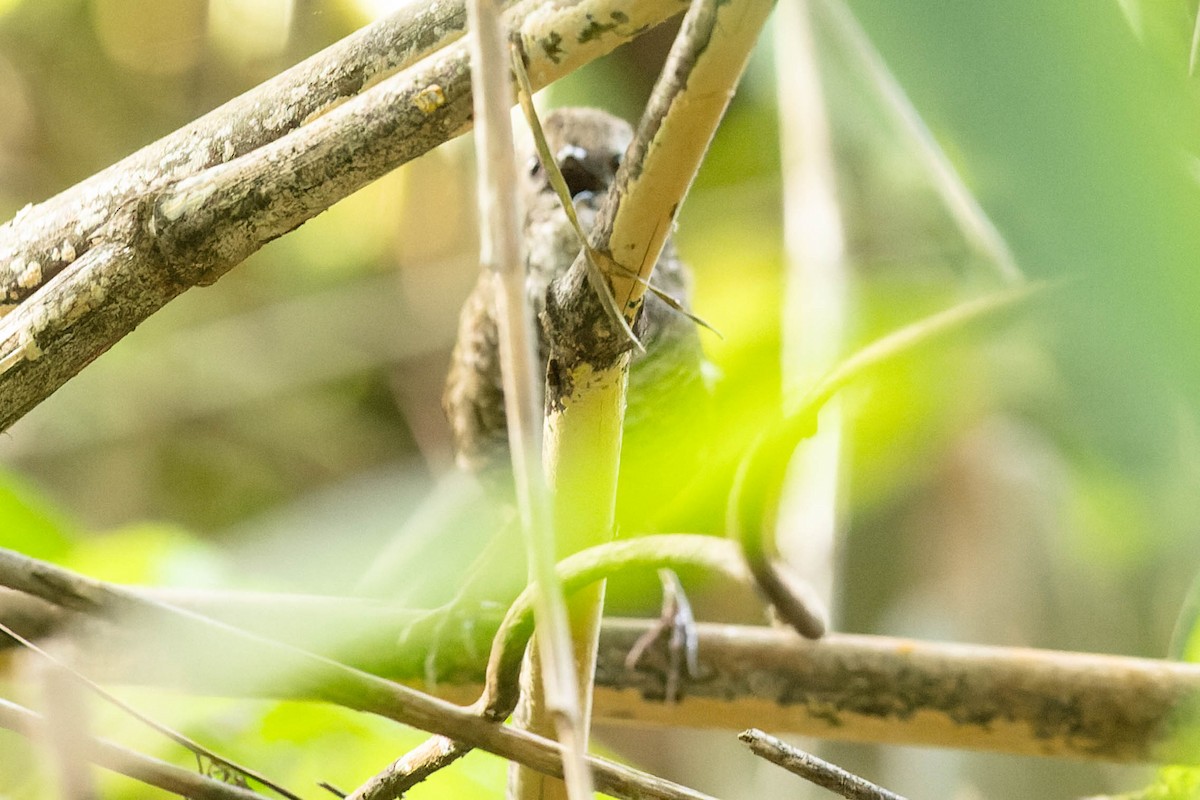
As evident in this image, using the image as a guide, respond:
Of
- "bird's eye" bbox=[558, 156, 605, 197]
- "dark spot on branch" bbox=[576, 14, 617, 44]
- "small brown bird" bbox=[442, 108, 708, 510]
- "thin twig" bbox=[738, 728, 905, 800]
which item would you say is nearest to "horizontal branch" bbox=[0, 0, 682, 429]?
"dark spot on branch" bbox=[576, 14, 617, 44]

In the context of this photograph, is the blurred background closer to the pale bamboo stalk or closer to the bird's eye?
the bird's eye

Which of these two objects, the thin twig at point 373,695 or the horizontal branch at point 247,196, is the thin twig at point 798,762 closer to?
the thin twig at point 373,695

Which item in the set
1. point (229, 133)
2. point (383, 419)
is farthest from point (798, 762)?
point (383, 419)

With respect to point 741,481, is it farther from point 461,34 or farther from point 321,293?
point 321,293

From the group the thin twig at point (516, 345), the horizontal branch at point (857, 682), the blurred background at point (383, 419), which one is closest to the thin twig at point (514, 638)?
the thin twig at point (516, 345)

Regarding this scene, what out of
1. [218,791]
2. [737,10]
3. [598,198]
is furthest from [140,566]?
[737,10]

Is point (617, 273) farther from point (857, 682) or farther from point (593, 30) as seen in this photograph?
point (857, 682)
